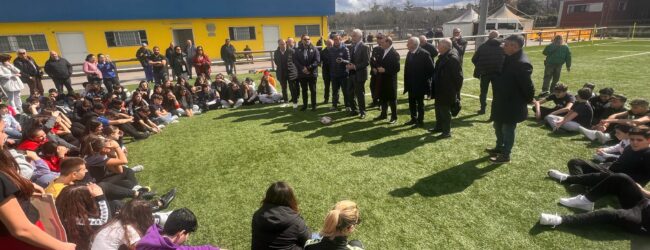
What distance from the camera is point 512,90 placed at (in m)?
5.09

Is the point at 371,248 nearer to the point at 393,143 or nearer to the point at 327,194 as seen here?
the point at 327,194

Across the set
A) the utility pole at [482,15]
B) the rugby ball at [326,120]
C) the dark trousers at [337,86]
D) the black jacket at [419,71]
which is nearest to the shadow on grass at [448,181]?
the black jacket at [419,71]

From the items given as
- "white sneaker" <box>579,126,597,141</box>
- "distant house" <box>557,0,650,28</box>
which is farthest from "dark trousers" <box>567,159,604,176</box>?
"distant house" <box>557,0,650,28</box>

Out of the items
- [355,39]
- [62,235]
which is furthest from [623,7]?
[62,235]

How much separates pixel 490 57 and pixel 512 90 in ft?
9.34

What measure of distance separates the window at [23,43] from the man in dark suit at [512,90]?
25254 millimetres

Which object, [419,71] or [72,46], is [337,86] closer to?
[419,71]

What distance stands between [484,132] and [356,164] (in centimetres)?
301

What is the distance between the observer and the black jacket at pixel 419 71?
6863 mm

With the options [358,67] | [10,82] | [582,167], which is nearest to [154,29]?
[10,82]

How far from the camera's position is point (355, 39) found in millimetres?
8078

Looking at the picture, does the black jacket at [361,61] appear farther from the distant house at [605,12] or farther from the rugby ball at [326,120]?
the distant house at [605,12]

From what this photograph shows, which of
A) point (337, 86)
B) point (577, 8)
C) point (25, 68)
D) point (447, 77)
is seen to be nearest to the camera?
point (447, 77)

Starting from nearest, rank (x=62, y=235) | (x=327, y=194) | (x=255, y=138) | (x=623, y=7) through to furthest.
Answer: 1. (x=62, y=235)
2. (x=327, y=194)
3. (x=255, y=138)
4. (x=623, y=7)
